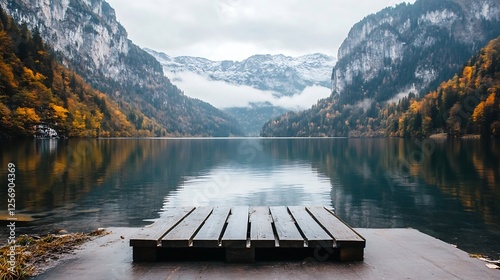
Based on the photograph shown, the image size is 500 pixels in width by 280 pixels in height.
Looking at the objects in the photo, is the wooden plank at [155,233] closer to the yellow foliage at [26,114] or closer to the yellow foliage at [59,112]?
the yellow foliage at [26,114]

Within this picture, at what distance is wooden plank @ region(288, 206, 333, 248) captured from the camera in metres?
7.98

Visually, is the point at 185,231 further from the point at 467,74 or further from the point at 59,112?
the point at 467,74

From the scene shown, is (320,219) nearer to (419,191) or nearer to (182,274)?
(182,274)

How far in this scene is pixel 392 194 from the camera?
31219 mm

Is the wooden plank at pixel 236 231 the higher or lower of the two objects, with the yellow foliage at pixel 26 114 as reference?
lower

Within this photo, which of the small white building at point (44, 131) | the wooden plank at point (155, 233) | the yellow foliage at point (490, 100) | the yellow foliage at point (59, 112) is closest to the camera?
the wooden plank at point (155, 233)

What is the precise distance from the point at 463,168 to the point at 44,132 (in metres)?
140

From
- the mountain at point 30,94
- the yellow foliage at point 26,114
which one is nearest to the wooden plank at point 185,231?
the mountain at point 30,94

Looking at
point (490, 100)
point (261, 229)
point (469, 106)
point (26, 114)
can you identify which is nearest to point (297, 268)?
point (261, 229)

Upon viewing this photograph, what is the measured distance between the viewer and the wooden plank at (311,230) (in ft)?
26.2

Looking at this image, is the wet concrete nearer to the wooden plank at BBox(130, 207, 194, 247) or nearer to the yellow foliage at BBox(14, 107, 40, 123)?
the wooden plank at BBox(130, 207, 194, 247)

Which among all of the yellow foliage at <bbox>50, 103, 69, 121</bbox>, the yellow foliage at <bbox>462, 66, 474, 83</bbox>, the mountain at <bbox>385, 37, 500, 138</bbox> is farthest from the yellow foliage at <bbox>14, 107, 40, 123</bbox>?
the yellow foliage at <bbox>462, 66, 474, 83</bbox>

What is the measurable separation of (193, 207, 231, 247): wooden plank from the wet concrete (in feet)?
1.53

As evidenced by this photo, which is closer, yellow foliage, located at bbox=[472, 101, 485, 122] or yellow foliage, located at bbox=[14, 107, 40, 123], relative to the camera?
yellow foliage, located at bbox=[14, 107, 40, 123]
